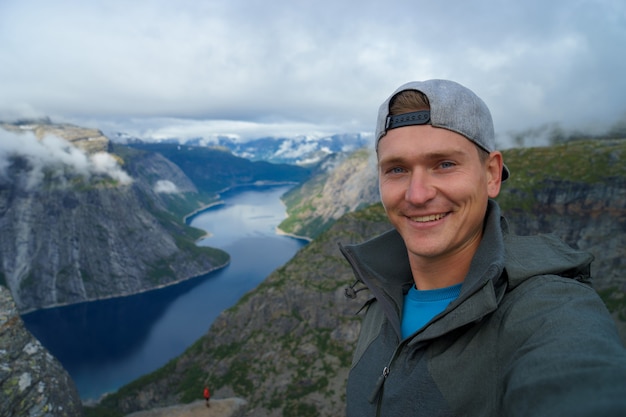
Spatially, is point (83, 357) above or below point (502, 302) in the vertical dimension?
below

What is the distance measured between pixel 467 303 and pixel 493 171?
62.6 inches

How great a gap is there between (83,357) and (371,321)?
20574 centimetres

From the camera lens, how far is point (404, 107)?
376 cm

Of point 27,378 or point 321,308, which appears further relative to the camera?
point 321,308

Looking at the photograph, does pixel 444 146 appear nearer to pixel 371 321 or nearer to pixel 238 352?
pixel 371 321

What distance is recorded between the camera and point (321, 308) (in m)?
120

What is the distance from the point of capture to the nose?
11.5 ft

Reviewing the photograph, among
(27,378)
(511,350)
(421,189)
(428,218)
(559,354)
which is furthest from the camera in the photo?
(27,378)

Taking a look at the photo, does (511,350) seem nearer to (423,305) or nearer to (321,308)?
(423,305)

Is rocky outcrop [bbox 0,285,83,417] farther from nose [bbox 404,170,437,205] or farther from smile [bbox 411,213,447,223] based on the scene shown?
nose [bbox 404,170,437,205]

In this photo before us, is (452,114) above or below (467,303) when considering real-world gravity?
above

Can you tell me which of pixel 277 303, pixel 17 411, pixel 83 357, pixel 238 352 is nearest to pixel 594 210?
pixel 277 303

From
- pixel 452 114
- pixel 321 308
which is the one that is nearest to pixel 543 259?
pixel 452 114

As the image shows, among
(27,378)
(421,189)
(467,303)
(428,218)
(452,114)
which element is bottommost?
(27,378)
